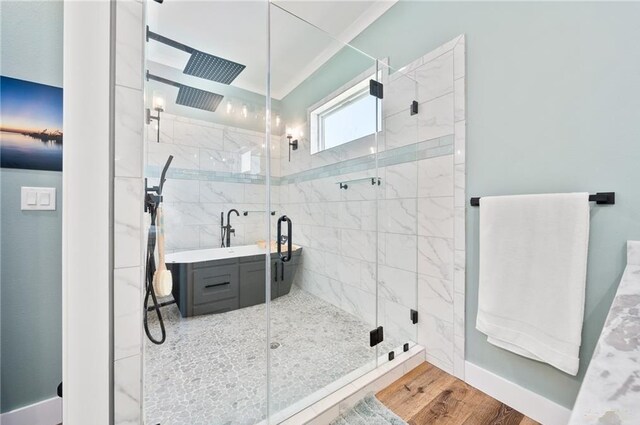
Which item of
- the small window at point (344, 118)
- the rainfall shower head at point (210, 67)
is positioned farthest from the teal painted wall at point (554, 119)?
the rainfall shower head at point (210, 67)

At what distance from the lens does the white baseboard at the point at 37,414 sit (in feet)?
4.18

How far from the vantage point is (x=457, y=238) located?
1.72m

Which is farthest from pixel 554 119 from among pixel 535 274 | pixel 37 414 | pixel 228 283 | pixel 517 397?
pixel 37 414

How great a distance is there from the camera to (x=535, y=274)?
1.33 m

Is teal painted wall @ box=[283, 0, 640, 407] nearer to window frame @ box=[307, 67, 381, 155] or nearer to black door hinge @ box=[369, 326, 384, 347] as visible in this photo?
black door hinge @ box=[369, 326, 384, 347]

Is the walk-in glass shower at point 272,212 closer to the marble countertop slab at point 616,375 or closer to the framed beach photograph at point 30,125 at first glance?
the framed beach photograph at point 30,125

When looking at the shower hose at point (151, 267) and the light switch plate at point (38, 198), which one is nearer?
the shower hose at point (151, 267)

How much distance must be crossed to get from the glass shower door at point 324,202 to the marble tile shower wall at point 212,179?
1.11 feet

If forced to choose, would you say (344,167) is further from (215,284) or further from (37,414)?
(37,414)

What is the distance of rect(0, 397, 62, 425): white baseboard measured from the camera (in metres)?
1.28

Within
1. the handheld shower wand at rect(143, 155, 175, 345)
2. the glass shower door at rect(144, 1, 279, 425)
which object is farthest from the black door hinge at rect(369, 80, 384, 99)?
the handheld shower wand at rect(143, 155, 175, 345)

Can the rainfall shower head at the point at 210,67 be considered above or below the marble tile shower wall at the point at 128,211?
above

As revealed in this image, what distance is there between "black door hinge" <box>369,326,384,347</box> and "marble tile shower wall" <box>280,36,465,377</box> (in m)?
0.14

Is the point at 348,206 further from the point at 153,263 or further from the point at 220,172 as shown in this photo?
the point at 153,263
